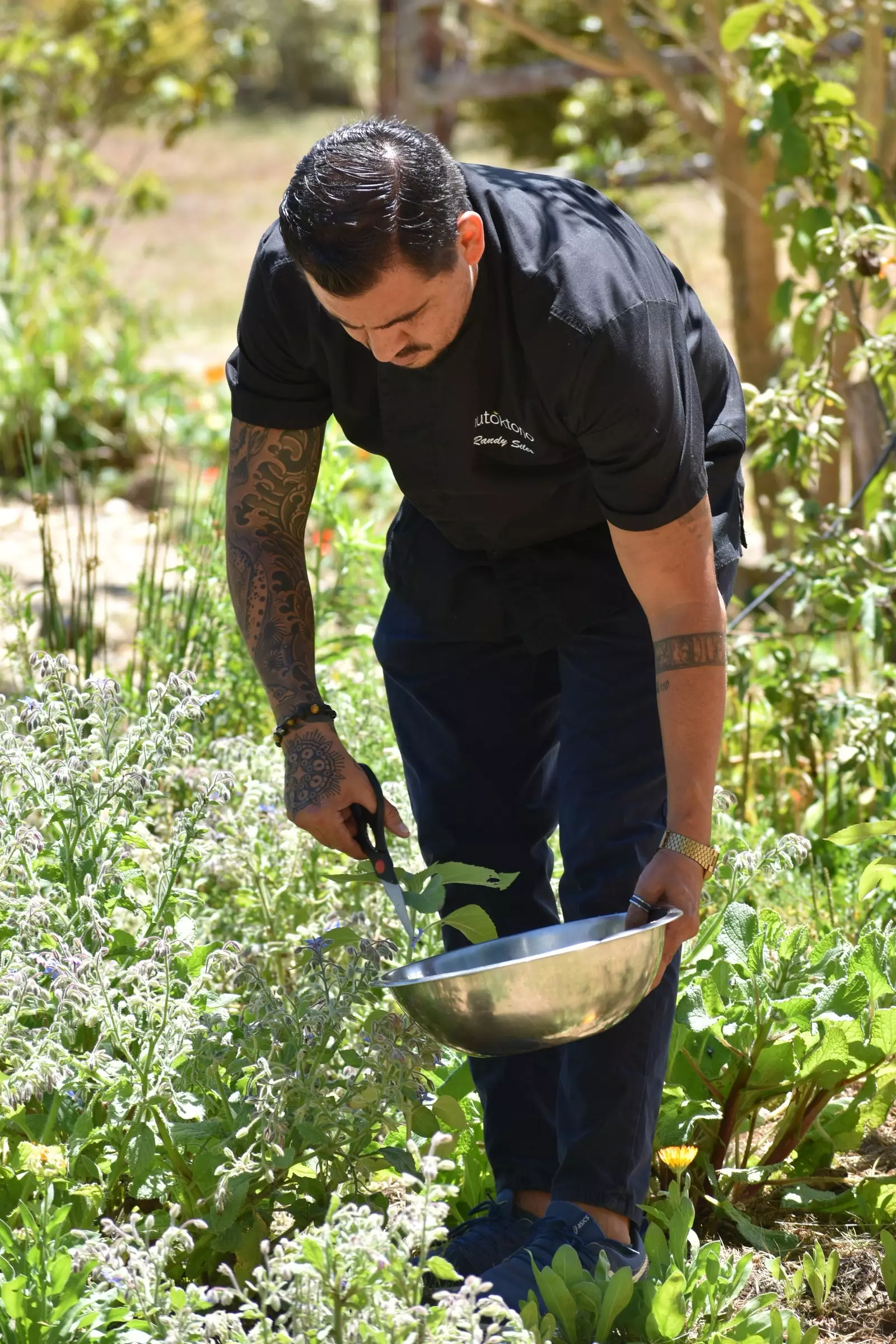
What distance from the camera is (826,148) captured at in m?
3.21

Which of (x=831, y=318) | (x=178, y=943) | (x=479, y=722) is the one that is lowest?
(x=178, y=943)

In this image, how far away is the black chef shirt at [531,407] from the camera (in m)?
1.67

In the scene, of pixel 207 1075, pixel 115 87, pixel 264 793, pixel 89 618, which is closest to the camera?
pixel 207 1075

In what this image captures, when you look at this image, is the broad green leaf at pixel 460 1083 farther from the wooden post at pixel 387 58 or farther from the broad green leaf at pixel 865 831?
the wooden post at pixel 387 58

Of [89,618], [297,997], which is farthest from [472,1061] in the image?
[89,618]

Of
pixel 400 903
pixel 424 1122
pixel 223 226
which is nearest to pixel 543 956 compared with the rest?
pixel 400 903

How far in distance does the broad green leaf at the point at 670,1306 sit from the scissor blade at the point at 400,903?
1.65 ft

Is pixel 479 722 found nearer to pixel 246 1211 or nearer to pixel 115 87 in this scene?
pixel 246 1211

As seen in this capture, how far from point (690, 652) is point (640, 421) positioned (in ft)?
0.91

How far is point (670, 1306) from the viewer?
1.66 meters

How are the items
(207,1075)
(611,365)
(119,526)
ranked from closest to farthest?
(611,365)
(207,1075)
(119,526)

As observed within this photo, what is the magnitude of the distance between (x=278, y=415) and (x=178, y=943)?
750 millimetres

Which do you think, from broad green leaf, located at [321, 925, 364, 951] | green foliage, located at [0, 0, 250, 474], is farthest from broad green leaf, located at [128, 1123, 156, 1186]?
green foliage, located at [0, 0, 250, 474]

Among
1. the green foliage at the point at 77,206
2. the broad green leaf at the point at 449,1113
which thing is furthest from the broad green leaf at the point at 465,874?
the green foliage at the point at 77,206
